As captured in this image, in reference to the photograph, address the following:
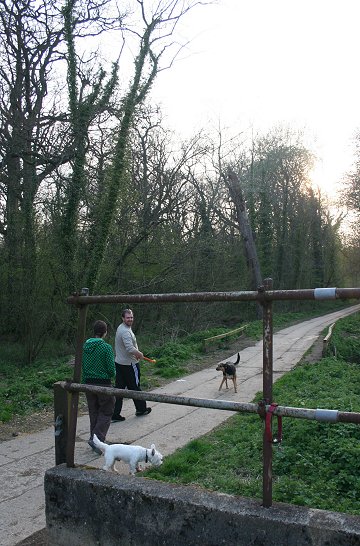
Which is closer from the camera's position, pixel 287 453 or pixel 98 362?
pixel 287 453

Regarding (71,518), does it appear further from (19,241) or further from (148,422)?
(19,241)

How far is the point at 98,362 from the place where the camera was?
7266 millimetres

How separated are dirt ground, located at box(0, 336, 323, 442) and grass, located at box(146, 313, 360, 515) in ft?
9.50

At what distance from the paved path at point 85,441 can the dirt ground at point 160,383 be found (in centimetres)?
30

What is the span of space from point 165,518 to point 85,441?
194 inches

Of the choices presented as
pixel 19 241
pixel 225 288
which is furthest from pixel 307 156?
pixel 19 241

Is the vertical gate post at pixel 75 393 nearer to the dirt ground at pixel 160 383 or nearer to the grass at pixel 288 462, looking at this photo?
the grass at pixel 288 462

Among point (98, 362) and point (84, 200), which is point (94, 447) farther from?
point (84, 200)

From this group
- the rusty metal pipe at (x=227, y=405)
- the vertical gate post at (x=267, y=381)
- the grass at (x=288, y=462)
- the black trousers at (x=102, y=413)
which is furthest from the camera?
the black trousers at (x=102, y=413)

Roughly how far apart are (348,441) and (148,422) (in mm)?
3594

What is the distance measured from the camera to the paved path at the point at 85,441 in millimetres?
5281

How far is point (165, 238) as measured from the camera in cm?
2314

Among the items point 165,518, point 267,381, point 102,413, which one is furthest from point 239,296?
point 102,413

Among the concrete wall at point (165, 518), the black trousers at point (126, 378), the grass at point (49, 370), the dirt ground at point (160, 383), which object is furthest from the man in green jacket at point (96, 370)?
the concrete wall at point (165, 518)
